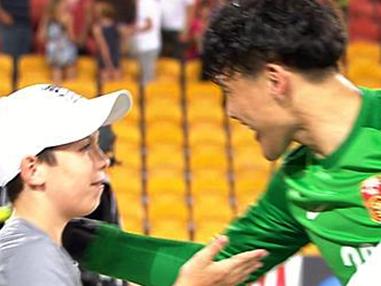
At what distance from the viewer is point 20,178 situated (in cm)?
189

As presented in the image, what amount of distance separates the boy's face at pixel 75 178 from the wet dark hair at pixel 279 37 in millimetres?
296

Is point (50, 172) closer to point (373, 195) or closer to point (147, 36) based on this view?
point (373, 195)

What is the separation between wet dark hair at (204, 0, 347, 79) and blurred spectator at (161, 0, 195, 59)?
473cm

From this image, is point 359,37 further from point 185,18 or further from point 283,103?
point 283,103

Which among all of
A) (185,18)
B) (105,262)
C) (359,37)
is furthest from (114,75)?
(105,262)

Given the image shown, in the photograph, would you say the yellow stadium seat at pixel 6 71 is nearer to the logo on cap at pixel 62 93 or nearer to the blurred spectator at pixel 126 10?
the blurred spectator at pixel 126 10

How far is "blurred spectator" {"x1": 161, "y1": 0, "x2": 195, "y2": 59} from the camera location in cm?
685

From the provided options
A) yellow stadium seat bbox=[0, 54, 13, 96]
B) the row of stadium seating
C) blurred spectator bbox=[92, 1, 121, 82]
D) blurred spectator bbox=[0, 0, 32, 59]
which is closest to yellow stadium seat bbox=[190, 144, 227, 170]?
the row of stadium seating

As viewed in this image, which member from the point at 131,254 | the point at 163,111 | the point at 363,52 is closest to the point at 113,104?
the point at 131,254

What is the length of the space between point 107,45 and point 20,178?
4.87m

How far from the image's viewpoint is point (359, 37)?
7.54m

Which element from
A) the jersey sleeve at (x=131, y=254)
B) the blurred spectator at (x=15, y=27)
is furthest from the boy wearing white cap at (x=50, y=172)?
the blurred spectator at (x=15, y=27)

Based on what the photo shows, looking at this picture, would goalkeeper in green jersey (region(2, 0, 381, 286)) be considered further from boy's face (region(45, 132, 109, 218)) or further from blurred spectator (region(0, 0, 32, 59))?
blurred spectator (region(0, 0, 32, 59))

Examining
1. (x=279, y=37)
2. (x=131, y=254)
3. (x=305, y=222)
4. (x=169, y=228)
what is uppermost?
(x=279, y=37)
